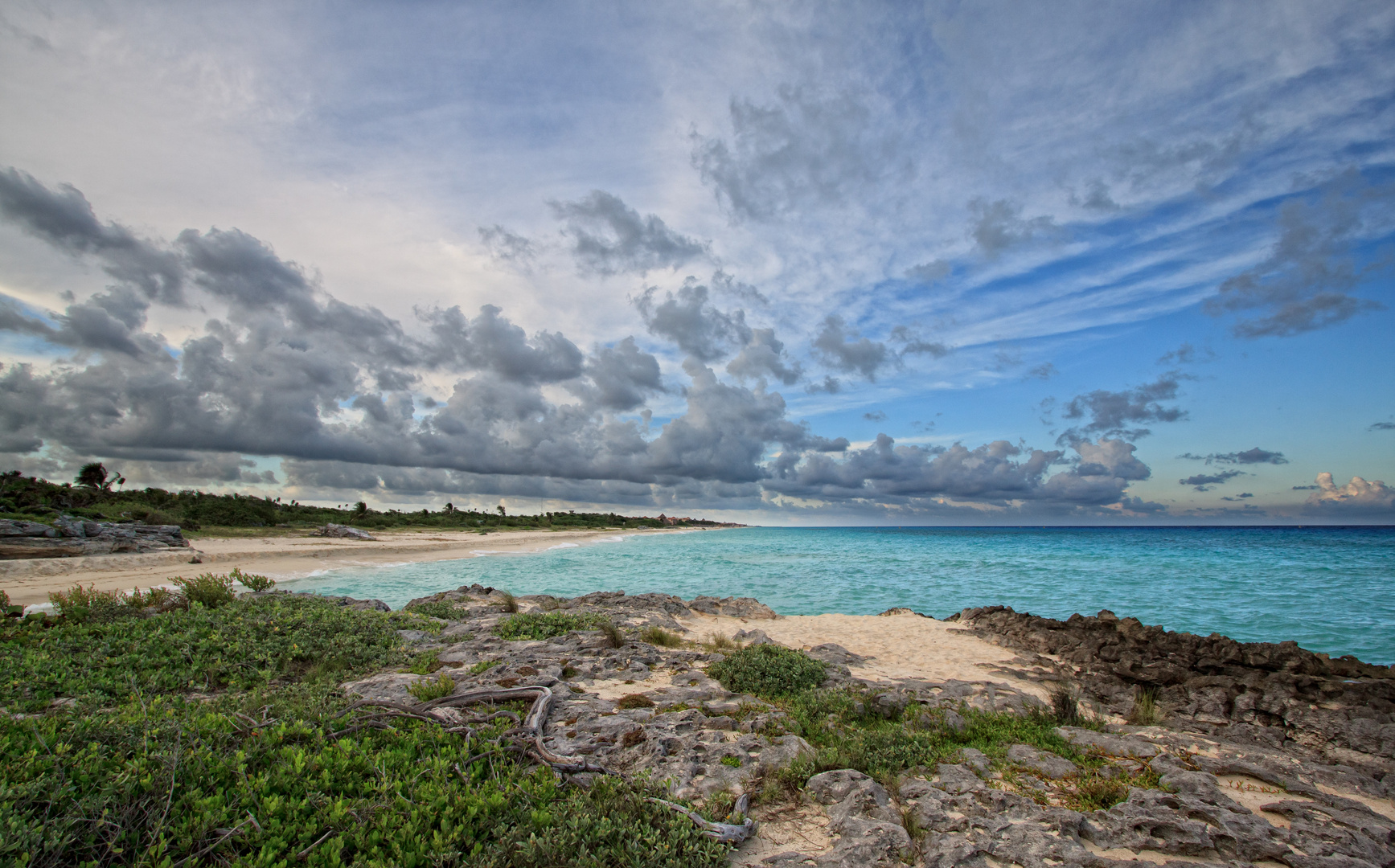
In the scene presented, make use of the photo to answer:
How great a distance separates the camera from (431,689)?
7.59 m

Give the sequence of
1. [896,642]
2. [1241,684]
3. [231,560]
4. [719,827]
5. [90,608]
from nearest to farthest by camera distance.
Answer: [719,827] < [1241,684] < [90,608] < [896,642] < [231,560]

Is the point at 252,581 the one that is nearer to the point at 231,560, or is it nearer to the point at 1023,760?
the point at 1023,760

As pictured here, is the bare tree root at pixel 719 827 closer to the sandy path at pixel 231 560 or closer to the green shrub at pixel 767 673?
the green shrub at pixel 767 673

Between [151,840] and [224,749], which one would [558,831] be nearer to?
[151,840]

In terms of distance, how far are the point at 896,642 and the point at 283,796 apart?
15.6 metres

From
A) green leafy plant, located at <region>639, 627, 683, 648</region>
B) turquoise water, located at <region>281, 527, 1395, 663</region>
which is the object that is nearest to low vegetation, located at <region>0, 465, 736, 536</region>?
turquoise water, located at <region>281, 527, 1395, 663</region>

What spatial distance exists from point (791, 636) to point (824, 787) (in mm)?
11506

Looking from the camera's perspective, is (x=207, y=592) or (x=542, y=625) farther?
(x=542, y=625)

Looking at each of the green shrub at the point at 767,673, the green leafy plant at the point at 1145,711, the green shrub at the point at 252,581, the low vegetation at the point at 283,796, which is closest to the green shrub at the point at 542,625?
the green shrub at the point at 767,673

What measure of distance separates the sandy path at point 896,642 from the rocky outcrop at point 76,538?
3396 cm

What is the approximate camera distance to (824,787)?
19.5ft

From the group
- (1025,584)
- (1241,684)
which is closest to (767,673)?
(1241,684)

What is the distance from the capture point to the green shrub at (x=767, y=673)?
9.46 m

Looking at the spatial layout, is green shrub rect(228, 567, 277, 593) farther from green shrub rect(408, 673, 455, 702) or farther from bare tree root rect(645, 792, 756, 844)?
bare tree root rect(645, 792, 756, 844)
